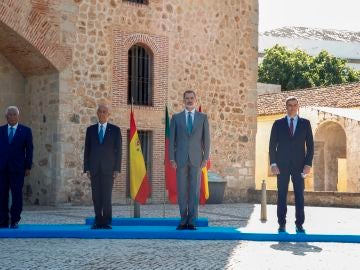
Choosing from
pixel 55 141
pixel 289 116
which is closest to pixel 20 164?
pixel 289 116

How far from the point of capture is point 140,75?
17781 millimetres

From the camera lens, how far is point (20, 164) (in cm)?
890

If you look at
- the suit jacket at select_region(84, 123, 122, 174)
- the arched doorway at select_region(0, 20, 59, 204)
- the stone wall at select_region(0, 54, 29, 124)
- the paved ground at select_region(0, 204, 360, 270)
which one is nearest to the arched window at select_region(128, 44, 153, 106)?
the arched doorway at select_region(0, 20, 59, 204)

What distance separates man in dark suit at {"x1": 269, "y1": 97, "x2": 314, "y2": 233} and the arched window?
901 cm

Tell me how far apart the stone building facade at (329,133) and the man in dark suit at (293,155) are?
48.8 ft

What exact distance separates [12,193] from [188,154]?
2.33 metres

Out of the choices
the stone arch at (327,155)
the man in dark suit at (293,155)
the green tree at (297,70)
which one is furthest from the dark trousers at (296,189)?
the green tree at (297,70)

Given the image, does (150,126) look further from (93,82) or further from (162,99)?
(93,82)

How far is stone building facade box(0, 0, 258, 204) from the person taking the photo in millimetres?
15977

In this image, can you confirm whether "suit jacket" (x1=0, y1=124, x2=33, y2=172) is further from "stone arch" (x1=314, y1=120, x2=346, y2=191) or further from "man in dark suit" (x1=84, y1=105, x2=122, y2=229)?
"stone arch" (x1=314, y1=120, x2=346, y2=191)

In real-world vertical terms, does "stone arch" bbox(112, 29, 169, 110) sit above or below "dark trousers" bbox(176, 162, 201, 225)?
above

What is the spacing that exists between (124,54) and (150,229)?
901cm

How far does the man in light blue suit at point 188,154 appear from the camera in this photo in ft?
28.8

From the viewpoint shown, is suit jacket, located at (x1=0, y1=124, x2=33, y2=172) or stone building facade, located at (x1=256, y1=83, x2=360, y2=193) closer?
suit jacket, located at (x1=0, y1=124, x2=33, y2=172)
